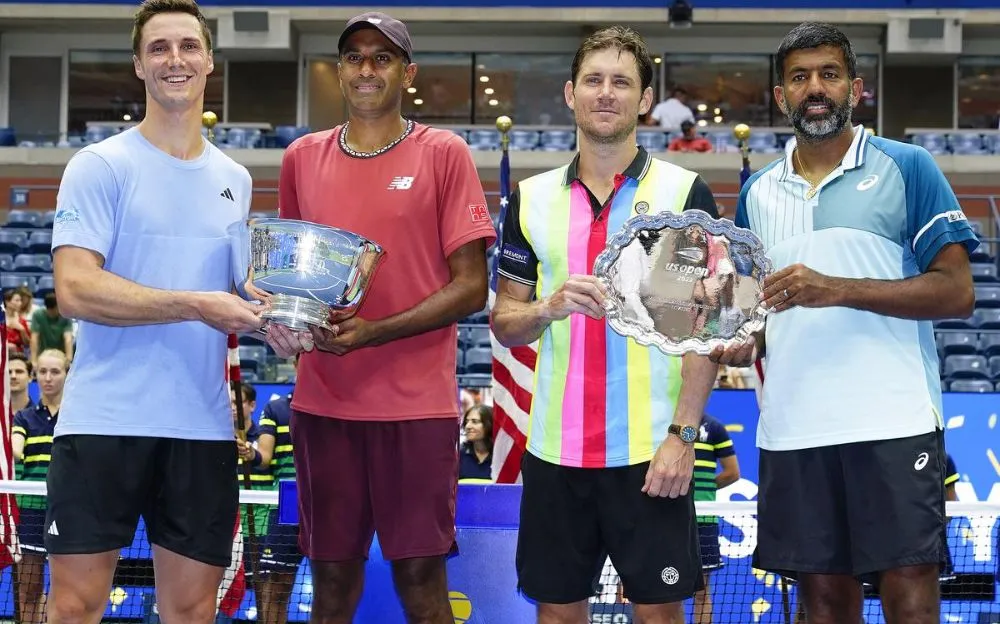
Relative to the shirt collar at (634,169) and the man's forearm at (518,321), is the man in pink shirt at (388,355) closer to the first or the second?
the man's forearm at (518,321)

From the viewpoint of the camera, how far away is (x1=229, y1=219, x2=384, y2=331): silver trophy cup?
3602mm

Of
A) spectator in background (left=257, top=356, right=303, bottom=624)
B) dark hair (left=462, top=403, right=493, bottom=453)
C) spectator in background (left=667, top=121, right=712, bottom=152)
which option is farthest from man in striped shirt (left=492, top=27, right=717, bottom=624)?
spectator in background (left=667, top=121, right=712, bottom=152)

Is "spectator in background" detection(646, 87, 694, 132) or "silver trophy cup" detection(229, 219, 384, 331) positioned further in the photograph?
"spectator in background" detection(646, 87, 694, 132)

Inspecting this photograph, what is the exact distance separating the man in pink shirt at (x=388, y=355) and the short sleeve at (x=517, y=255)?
0.08 metres

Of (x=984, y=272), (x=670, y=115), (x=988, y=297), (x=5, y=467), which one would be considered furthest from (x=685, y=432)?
(x=670, y=115)

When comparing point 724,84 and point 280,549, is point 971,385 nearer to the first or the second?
point 280,549

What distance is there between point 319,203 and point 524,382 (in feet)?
10.2

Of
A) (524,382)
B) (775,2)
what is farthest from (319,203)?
(775,2)

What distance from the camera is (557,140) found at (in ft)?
67.1

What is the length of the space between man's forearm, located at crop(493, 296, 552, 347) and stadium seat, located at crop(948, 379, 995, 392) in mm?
9018

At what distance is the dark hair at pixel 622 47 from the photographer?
387 cm

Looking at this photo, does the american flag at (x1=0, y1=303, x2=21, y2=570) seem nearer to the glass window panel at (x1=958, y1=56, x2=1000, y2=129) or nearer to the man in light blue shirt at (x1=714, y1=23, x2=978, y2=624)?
→ the man in light blue shirt at (x1=714, y1=23, x2=978, y2=624)

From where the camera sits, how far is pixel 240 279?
3.88 meters

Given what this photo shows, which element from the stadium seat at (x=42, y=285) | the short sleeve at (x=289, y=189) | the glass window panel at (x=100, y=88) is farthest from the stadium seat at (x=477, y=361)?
the glass window panel at (x=100, y=88)
